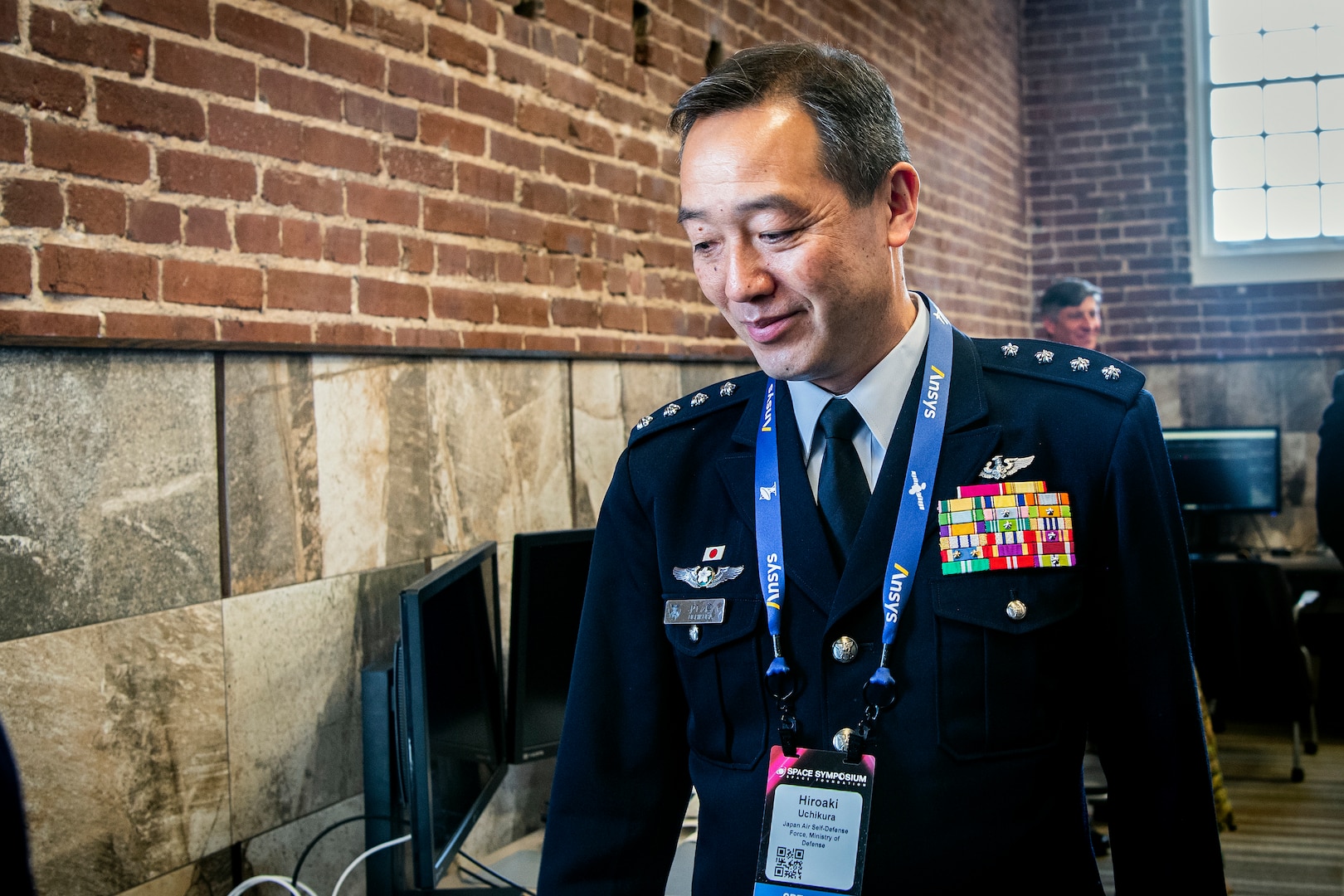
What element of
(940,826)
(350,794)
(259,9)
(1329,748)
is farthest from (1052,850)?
(1329,748)

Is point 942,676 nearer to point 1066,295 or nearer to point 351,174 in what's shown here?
point 351,174

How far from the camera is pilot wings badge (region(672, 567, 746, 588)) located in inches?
47.8

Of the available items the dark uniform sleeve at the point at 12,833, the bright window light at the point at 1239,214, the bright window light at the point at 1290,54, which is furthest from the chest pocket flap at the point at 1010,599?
the bright window light at the point at 1290,54

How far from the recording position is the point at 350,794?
85.7 inches

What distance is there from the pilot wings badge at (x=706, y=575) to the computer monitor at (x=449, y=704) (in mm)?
567

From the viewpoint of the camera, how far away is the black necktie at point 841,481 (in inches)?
46.1

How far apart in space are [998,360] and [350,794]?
1552 millimetres

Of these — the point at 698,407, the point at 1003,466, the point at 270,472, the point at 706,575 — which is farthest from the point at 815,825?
the point at 270,472

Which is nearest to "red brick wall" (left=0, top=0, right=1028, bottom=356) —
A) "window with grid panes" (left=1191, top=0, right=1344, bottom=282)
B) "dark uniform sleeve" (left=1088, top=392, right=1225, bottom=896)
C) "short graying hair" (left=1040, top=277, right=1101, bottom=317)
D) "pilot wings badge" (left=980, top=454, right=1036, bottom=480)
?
"pilot wings badge" (left=980, top=454, right=1036, bottom=480)

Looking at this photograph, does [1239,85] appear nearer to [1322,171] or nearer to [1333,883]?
[1322,171]

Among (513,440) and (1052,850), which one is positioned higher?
(513,440)

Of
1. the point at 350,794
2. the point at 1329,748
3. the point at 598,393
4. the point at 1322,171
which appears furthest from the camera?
the point at 1322,171

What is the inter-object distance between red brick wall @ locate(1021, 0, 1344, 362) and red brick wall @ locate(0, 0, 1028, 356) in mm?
3354

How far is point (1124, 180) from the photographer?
21.0 ft
